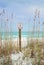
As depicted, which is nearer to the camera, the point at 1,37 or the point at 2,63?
the point at 2,63

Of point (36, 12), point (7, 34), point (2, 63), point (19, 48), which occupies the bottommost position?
point (2, 63)

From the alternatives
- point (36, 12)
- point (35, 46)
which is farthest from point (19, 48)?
point (36, 12)

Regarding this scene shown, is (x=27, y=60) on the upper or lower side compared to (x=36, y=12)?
lower

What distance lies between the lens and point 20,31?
8.83 ft

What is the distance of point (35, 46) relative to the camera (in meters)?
2.68

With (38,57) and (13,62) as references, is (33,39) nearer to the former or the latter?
(38,57)

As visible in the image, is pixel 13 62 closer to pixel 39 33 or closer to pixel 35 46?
pixel 35 46

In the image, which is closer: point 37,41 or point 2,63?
point 2,63

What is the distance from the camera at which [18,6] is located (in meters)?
2.65

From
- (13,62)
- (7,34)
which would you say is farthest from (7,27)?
(13,62)

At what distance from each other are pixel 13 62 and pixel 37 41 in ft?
1.66

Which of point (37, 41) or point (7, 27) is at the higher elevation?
point (7, 27)

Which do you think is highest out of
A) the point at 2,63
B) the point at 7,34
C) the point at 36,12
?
the point at 36,12

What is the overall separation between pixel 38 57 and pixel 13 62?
361 mm
